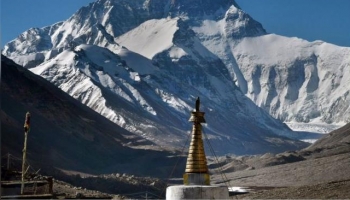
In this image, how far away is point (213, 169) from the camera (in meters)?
82.1

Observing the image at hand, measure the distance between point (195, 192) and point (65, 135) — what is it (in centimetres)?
7028

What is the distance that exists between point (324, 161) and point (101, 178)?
15593mm

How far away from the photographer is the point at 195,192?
8.77m

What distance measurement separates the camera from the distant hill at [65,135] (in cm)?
7054

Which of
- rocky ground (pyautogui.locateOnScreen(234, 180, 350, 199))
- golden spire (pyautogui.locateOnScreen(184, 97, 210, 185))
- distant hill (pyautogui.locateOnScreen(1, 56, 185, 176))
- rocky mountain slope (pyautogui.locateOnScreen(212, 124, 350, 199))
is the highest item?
distant hill (pyautogui.locateOnScreen(1, 56, 185, 176))

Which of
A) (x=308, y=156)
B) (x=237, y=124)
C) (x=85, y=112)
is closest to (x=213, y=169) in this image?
(x=308, y=156)

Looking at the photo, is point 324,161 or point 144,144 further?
point 144,144

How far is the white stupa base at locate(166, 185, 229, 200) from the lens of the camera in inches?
344

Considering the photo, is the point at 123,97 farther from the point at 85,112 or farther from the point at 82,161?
the point at 82,161

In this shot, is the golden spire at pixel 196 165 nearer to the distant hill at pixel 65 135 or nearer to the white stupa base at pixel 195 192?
the white stupa base at pixel 195 192

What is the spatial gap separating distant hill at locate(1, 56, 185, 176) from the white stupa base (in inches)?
2217

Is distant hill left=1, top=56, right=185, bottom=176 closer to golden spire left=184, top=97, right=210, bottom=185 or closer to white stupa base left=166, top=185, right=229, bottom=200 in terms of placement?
golden spire left=184, top=97, right=210, bottom=185

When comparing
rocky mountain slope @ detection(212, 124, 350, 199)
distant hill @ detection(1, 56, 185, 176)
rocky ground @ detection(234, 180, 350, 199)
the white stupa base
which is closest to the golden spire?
the white stupa base

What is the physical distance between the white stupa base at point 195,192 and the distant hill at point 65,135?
5631cm
